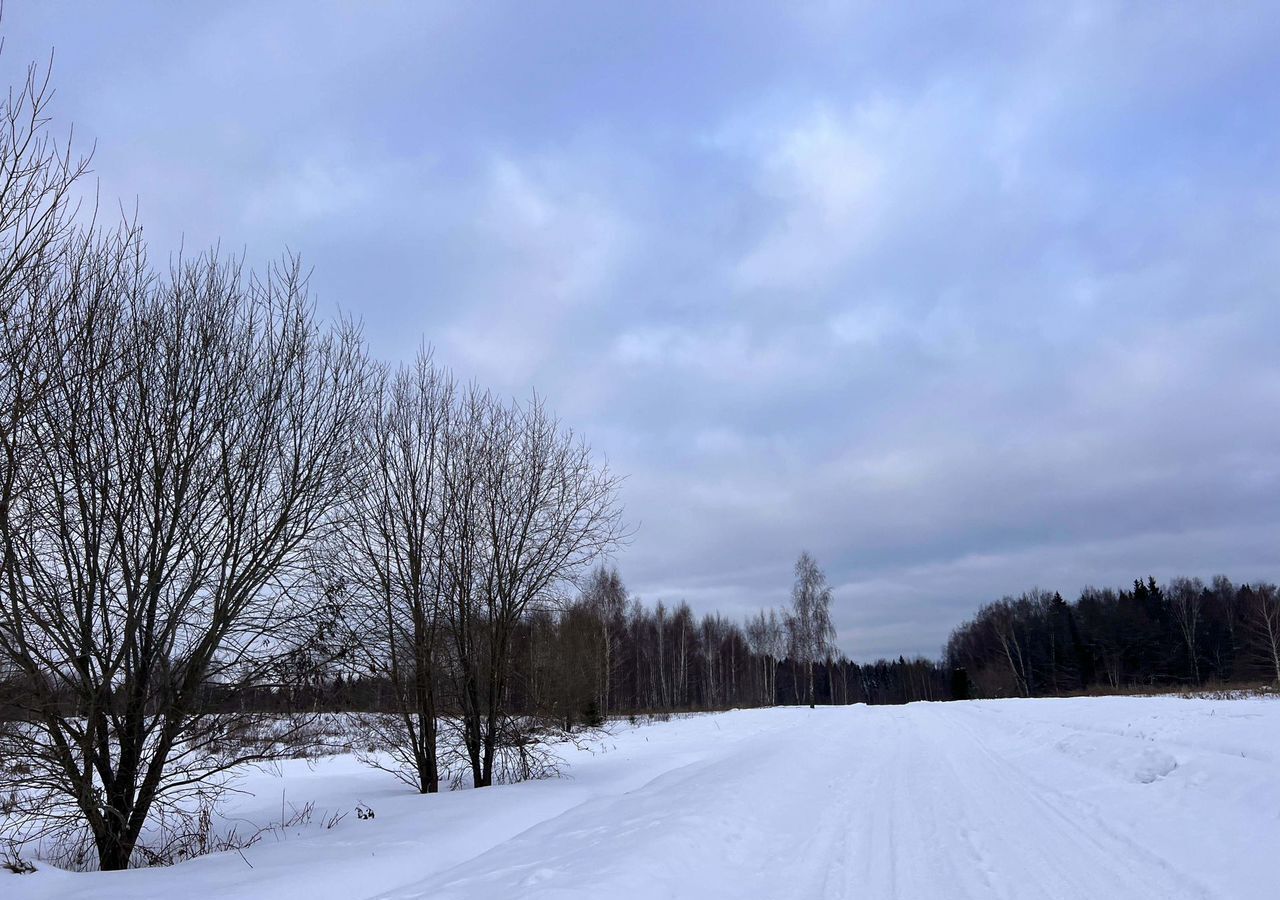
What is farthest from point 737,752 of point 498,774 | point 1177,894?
point 1177,894

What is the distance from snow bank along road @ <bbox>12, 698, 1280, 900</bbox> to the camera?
6164 mm

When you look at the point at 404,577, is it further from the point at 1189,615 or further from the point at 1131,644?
the point at 1189,615

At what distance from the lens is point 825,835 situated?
7.98 meters

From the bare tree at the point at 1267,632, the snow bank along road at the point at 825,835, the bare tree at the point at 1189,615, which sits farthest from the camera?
the bare tree at the point at 1189,615

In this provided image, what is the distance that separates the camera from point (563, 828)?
898 centimetres

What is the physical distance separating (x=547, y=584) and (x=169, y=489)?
7.63 meters

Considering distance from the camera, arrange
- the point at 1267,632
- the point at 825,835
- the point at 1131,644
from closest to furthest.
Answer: the point at 825,835 < the point at 1267,632 < the point at 1131,644

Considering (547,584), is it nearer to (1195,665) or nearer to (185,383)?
(185,383)

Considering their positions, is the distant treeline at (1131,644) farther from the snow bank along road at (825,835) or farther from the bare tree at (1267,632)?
the snow bank along road at (825,835)

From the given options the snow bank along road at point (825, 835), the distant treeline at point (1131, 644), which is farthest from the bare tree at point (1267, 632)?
the snow bank along road at point (825, 835)

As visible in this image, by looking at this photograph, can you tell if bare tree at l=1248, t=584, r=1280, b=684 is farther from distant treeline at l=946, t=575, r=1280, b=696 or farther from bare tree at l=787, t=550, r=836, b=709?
bare tree at l=787, t=550, r=836, b=709

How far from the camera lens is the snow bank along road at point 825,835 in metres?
6.16

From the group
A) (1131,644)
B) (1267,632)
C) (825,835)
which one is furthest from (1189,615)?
(825,835)

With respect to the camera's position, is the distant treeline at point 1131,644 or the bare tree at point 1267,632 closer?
the bare tree at point 1267,632
